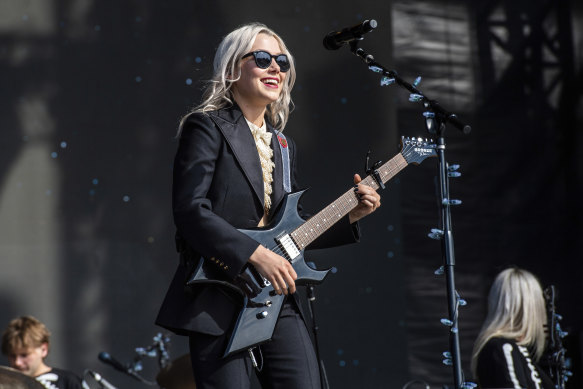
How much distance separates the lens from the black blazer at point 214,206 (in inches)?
91.2

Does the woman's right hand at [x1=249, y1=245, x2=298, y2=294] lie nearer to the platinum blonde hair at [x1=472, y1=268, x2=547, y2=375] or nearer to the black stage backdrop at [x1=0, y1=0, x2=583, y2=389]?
the platinum blonde hair at [x1=472, y1=268, x2=547, y2=375]

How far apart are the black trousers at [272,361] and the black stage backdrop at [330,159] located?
9.28ft

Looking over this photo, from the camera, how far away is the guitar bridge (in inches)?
98.3

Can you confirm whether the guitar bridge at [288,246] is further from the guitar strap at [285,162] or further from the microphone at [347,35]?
the microphone at [347,35]

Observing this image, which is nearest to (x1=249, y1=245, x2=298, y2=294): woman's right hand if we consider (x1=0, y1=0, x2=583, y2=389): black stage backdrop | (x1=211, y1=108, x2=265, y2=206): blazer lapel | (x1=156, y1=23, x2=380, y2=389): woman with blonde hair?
(x1=156, y1=23, x2=380, y2=389): woman with blonde hair

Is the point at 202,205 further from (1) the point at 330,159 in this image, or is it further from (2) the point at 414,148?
(1) the point at 330,159

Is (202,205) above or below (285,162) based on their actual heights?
below

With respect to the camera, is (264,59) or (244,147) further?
(264,59)

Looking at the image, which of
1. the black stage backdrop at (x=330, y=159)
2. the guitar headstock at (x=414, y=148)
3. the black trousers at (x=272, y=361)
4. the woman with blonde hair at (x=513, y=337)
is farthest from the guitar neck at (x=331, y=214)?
the black stage backdrop at (x=330, y=159)

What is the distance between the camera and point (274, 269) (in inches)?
91.5

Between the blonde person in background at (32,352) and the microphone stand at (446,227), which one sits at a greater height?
the microphone stand at (446,227)

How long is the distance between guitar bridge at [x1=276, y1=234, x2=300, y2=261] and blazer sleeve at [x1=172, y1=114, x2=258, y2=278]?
6.7 inches

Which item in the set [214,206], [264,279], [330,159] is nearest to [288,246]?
[264,279]

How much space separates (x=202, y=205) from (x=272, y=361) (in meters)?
0.51
